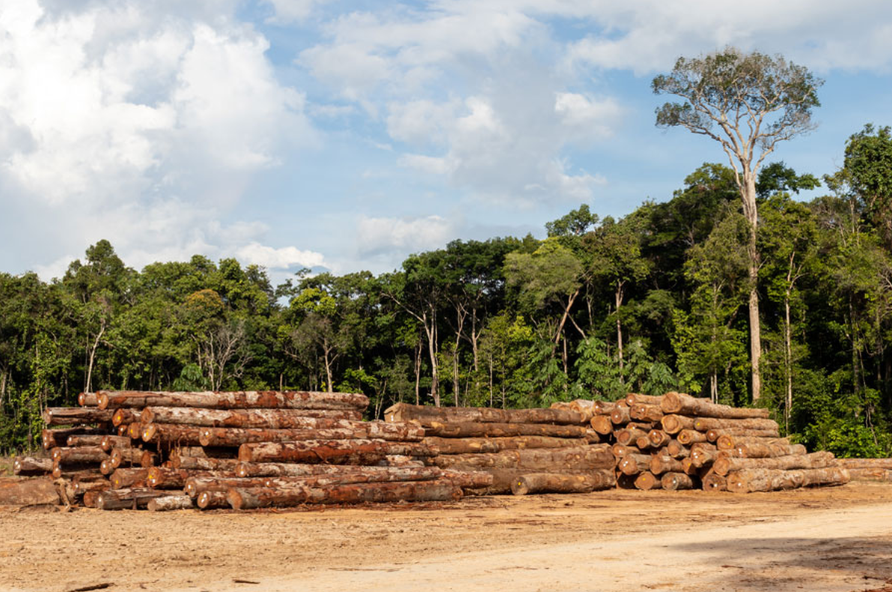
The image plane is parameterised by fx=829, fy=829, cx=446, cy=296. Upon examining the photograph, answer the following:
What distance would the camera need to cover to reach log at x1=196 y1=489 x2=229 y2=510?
13531 mm

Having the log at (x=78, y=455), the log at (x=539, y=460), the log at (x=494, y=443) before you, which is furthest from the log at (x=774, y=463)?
the log at (x=78, y=455)

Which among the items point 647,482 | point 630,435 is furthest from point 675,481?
point 630,435

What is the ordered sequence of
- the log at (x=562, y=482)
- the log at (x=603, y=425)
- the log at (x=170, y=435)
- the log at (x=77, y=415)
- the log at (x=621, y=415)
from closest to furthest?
1. the log at (x=170, y=435)
2. the log at (x=77, y=415)
3. the log at (x=562, y=482)
4. the log at (x=621, y=415)
5. the log at (x=603, y=425)

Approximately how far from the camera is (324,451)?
15.9 metres

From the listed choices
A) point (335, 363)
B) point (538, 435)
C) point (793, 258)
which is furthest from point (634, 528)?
point (335, 363)

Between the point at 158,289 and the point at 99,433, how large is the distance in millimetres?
49643

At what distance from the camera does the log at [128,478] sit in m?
14.6

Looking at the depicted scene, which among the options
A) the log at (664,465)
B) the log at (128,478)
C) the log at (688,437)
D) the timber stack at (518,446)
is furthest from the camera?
the log at (688,437)

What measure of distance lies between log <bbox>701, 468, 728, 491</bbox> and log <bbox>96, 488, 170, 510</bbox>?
43.8 ft

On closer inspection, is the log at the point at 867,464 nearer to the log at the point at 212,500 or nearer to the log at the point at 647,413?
the log at the point at 647,413

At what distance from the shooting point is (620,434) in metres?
21.9

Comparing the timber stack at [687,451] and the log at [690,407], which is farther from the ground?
the log at [690,407]

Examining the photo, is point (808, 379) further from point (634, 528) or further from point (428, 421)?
point (634, 528)

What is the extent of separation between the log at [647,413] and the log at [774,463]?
1.81 meters
